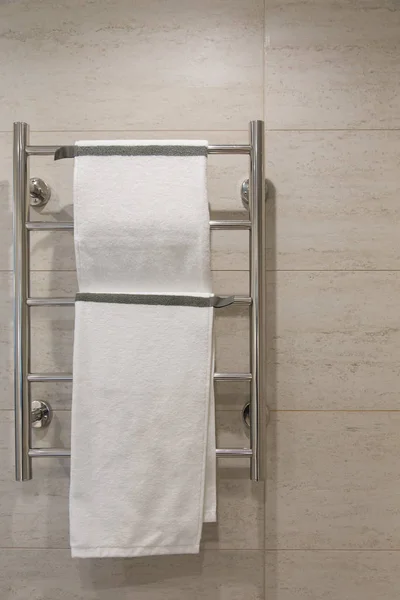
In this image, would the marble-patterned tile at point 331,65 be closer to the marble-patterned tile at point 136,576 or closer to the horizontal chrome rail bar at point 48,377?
the horizontal chrome rail bar at point 48,377

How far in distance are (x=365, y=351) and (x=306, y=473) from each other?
28 centimetres

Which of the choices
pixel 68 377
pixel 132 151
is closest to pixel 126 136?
pixel 132 151

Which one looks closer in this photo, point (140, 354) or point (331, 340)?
point (140, 354)

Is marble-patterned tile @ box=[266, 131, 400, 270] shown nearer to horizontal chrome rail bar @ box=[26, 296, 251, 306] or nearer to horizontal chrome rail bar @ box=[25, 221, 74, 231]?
horizontal chrome rail bar @ box=[26, 296, 251, 306]

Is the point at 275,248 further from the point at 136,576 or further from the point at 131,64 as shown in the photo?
the point at 136,576

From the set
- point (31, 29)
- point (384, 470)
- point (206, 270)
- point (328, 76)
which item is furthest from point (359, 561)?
point (31, 29)

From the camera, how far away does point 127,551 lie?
101 centimetres

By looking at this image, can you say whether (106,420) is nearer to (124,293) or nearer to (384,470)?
(124,293)

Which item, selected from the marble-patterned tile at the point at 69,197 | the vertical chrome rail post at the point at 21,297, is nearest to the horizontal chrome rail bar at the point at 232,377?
the marble-patterned tile at the point at 69,197

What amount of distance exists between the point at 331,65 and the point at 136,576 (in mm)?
1146

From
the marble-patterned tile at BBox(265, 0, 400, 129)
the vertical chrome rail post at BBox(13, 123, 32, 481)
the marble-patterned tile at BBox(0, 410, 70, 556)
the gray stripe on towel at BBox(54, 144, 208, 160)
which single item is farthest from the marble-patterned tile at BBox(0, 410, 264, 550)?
the marble-patterned tile at BBox(265, 0, 400, 129)

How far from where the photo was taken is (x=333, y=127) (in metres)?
1.14

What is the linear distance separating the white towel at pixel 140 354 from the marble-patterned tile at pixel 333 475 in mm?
217

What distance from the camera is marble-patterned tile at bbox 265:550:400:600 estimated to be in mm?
1153
